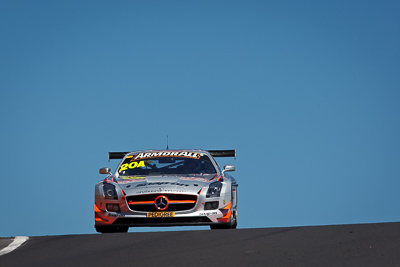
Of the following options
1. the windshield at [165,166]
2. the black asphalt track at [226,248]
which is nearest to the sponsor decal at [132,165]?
the windshield at [165,166]

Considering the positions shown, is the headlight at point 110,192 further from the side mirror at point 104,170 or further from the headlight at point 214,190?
the headlight at point 214,190

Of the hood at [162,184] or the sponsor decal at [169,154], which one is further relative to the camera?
the sponsor decal at [169,154]

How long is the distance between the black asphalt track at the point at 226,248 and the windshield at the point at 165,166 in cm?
315

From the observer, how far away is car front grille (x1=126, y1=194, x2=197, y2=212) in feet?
37.1

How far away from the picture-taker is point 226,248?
7527mm

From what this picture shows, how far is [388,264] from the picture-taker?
6.18 m

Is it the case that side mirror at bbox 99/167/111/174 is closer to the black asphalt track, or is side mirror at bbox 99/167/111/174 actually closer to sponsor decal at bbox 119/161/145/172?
sponsor decal at bbox 119/161/145/172

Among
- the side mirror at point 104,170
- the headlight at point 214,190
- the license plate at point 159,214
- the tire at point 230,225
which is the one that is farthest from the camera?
the side mirror at point 104,170

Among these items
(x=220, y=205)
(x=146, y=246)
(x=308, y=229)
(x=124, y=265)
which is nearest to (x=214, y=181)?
(x=220, y=205)

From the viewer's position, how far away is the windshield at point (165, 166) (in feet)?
41.5

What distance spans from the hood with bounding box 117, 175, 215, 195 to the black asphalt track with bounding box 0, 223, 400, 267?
1919mm

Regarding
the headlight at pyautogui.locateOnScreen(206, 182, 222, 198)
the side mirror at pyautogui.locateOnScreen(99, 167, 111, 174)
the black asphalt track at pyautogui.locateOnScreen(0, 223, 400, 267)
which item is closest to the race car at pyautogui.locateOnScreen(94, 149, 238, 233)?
the headlight at pyautogui.locateOnScreen(206, 182, 222, 198)

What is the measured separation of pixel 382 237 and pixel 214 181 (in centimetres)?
421

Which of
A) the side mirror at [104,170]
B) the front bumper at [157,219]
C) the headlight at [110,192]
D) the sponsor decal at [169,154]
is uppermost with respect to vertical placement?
the sponsor decal at [169,154]
